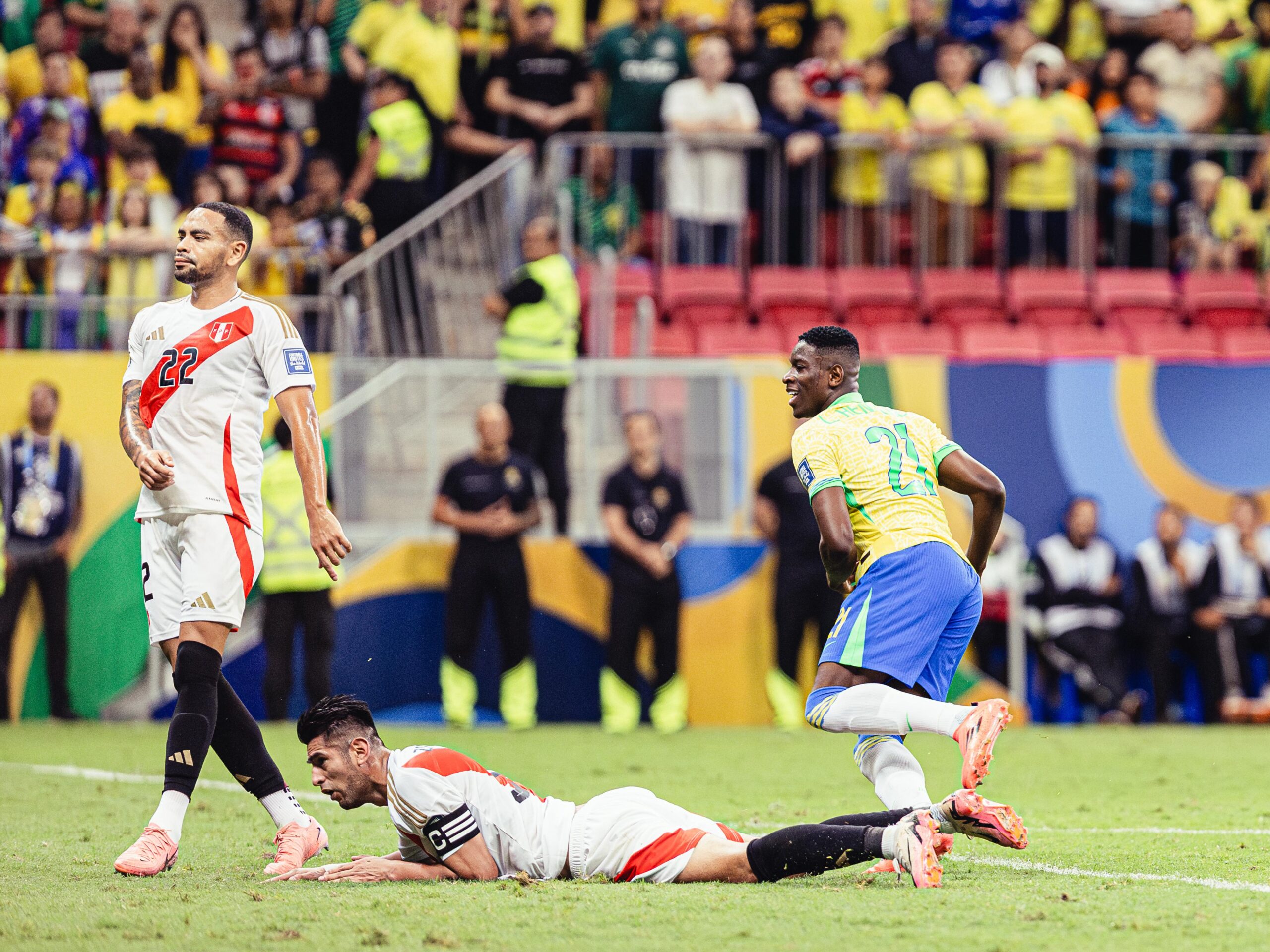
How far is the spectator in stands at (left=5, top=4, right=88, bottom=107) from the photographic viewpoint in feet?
50.3

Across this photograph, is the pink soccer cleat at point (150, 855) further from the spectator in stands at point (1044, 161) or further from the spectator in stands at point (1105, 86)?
the spectator in stands at point (1105, 86)

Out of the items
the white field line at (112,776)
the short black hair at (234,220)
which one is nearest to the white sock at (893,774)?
the short black hair at (234,220)

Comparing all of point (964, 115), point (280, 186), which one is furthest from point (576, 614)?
point (964, 115)

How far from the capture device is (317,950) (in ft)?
13.9

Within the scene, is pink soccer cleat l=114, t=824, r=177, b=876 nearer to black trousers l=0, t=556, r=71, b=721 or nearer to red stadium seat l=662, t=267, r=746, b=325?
black trousers l=0, t=556, r=71, b=721

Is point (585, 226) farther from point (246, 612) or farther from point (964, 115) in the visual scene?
point (246, 612)

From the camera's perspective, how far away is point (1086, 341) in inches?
589

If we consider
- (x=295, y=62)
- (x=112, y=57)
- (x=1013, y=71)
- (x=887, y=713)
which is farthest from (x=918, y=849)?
(x=112, y=57)

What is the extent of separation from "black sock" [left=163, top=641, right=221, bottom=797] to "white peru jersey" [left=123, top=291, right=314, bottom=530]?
0.51 meters

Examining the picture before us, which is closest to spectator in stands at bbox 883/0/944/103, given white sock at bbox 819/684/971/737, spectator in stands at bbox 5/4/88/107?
spectator in stands at bbox 5/4/88/107

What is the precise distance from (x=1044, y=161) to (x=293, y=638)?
802 centimetres

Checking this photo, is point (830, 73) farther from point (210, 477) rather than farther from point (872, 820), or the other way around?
point (872, 820)

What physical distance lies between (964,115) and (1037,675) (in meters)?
5.32

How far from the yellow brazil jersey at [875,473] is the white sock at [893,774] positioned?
586mm
